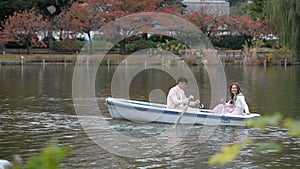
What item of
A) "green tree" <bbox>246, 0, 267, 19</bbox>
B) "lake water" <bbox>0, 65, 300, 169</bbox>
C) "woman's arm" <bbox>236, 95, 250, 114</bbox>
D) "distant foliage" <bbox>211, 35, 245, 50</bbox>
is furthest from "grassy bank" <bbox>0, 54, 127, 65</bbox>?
"woman's arm" <bbox>236, 95, 250, 114</bbox>

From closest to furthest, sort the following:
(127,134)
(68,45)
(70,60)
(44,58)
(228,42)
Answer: (127,134)
(44,58)
(70,60)
(68,45)
(228,42)

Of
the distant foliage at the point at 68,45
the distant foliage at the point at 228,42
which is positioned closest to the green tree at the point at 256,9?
the distant foliage at the point at 228,42

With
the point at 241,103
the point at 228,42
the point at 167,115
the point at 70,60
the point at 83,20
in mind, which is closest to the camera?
the point at 167,115

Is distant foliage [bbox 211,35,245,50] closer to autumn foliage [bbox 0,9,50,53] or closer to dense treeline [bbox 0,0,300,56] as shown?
dense treeline [bbox 0,0,300,56]

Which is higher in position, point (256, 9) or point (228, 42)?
point (256, 9)

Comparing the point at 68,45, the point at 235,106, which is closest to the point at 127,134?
the point at 235,106

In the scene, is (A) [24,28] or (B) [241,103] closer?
(B) [241,103]

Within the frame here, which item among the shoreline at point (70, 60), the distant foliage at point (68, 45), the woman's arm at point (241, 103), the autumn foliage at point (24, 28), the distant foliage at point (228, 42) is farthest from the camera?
the distant foliage at point (228, 42)

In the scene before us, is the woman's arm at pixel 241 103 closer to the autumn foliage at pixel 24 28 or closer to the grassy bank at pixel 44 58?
the grassy bank at pixel 44 58

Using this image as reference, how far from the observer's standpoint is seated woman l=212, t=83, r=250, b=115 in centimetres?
1438

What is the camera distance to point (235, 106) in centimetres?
1452

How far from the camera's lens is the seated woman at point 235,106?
14.4 m

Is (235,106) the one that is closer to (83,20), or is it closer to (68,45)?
(83,20)

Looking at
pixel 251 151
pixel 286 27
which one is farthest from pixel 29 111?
pixel 286 27
